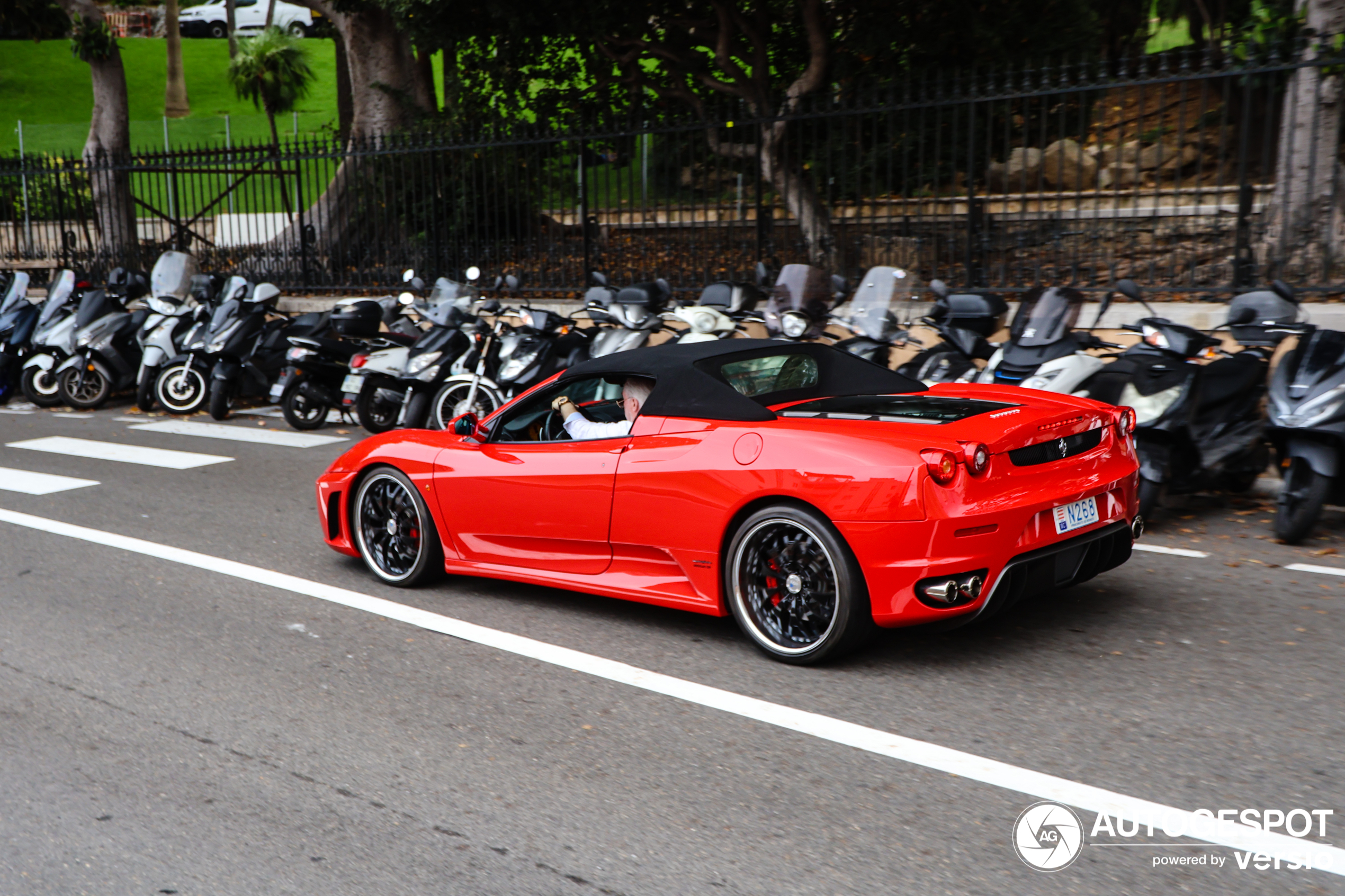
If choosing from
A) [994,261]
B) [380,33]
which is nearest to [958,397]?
[994,261]

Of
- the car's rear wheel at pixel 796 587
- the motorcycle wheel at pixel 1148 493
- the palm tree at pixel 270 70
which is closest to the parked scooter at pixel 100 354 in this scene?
the car's rear wheel at pixel 796 587

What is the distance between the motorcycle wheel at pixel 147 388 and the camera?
1348 centimetres

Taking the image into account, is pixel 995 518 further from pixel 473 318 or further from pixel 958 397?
pixel 473 318

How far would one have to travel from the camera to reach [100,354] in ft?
46.1

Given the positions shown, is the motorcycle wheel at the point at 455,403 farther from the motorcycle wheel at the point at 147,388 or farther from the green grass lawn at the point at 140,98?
the green grass lawn at the point at 140,98

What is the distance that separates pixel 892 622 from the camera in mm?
4543

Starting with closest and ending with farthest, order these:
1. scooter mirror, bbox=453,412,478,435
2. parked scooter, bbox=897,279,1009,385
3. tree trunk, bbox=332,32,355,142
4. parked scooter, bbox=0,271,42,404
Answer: scooter mirror, bbox=453,412,478,435 < parked scooter, bbox=897,279,1009,385 < parked scooter, bbox=0,271,42,404 < tree trunk, bbox=332,32,355,142

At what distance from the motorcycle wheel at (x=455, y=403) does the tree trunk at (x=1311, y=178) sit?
269 inches

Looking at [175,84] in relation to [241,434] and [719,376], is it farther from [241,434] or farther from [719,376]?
[719,376]

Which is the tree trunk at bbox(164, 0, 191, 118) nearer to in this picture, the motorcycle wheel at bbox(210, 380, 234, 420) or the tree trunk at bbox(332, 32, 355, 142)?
the tree trunk at bbox(332, 32, 355, 142)

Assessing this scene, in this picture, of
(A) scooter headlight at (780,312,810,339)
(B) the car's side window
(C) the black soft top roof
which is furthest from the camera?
(A) scooter headlight at (780,312,810,339)

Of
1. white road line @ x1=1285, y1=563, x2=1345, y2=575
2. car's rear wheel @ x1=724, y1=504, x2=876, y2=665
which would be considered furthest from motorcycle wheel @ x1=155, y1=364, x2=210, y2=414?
white road line @ x1=1285, y1=563, x2=1345, y2=575

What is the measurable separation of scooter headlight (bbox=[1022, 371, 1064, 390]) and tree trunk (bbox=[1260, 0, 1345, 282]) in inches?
149

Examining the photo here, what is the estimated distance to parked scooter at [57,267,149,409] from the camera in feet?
46.0
